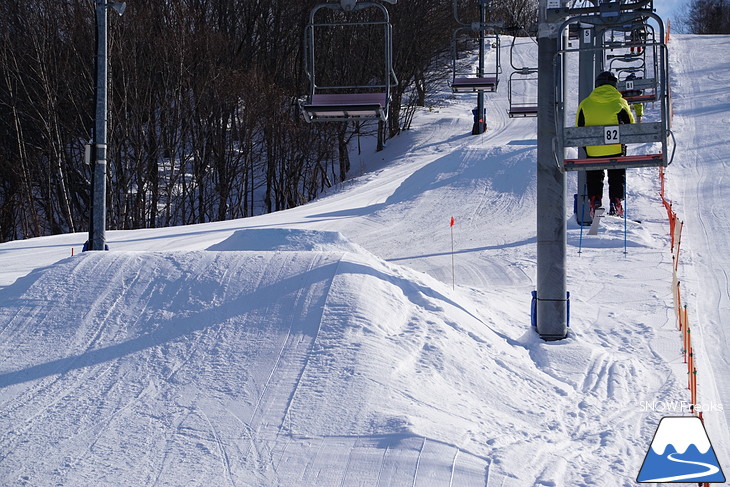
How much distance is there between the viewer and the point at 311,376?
7.29 meters

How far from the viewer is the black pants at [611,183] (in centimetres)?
1061

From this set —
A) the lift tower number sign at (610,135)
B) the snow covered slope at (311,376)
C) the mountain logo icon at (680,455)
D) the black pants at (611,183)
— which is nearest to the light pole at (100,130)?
the snow covered slope at (311,376)

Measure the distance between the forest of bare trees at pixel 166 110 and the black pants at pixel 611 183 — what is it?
21.5 m

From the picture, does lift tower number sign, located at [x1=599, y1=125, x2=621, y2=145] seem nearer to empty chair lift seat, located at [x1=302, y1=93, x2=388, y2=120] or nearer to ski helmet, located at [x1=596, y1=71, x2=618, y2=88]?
ski helmet, located at [x1=596, y1=71, x2=618, y2=88]

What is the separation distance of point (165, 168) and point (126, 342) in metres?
30.4

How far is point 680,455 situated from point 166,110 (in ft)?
104

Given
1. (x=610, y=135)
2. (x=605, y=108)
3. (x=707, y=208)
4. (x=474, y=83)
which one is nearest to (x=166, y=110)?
(x=474, y=83)

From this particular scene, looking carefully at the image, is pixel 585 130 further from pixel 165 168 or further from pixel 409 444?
pixel 165 168

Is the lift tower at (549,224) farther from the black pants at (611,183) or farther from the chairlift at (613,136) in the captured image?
the chairlift at (613,136)

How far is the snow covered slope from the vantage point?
6.25m

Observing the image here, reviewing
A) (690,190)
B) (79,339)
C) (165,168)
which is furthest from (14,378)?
(165,168)

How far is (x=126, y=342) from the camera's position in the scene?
8031 millimetres

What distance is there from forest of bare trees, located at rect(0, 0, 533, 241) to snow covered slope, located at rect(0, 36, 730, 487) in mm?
20991

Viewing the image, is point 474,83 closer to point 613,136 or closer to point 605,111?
point 605,111
